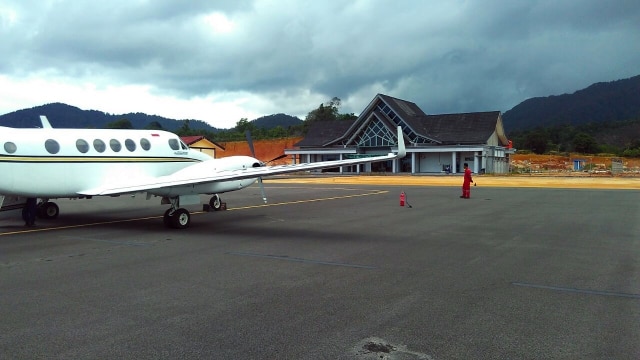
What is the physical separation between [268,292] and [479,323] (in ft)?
8.99

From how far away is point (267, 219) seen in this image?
15484mm

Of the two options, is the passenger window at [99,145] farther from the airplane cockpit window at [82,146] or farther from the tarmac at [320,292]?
the tarmac at [320,292]

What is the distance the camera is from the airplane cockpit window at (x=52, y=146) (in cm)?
1250

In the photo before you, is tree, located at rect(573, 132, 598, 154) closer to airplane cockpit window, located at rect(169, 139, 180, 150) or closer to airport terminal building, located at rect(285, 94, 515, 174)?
airport terminal building, located at rect(285, 94, 515, 174)

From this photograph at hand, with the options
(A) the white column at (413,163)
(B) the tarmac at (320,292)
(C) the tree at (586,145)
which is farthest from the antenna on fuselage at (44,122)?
(C) the tree at (586,145)

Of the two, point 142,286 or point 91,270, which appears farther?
point 91,270

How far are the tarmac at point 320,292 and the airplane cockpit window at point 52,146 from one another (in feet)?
6.80

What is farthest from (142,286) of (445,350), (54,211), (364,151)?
(364,151)

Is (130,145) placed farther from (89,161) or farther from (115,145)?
(89,161)

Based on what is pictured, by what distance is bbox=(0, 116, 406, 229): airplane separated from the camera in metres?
12.1

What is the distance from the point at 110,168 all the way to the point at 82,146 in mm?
926

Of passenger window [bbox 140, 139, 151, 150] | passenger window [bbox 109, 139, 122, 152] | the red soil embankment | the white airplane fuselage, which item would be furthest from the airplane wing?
the red soil embankment

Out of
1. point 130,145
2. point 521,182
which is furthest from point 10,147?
point 521,182

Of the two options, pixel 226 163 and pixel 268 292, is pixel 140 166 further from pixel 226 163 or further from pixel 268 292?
pixel 268 292
